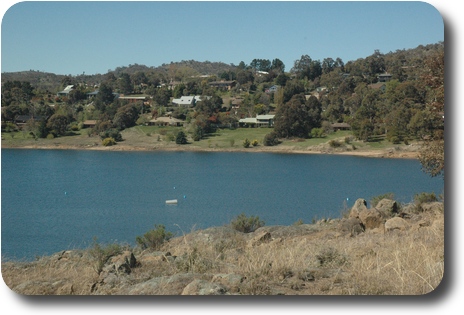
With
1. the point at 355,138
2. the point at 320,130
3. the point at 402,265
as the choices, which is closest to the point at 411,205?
the point at 320,130

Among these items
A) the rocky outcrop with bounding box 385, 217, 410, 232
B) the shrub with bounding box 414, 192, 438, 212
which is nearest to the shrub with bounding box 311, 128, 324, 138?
the shrub with bounding box 414, 192, 438, 212

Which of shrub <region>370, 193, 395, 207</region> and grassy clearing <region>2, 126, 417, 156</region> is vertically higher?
grassy clearing <region>2, 126, 417, 156</region>

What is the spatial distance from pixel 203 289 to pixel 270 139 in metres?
9.75

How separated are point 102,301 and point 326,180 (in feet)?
58.6

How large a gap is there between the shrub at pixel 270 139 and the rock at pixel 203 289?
811 cm

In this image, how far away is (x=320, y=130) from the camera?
47.6 feet

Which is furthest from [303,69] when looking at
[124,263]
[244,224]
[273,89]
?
[124,263]

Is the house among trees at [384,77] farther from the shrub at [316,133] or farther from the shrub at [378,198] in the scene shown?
the shrub at [378,198]

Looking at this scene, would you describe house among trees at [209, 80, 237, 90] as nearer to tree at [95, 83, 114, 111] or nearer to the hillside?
tree at [95, 83, 114, 111]

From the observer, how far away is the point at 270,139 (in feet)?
47.0

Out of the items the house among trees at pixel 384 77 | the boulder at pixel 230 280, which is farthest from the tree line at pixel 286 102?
the boulder at pixel 230 280

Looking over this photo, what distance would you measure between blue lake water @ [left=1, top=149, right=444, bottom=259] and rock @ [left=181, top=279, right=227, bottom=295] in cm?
608

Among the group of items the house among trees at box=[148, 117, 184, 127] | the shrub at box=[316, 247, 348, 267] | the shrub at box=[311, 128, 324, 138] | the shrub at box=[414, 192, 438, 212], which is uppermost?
the house among trees at box=[148, 117, 184, 127]

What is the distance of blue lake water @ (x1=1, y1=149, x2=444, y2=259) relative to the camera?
44.2 ft
